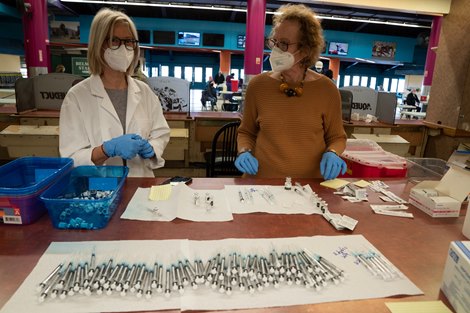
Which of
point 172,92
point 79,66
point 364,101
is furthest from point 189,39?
point 364,101

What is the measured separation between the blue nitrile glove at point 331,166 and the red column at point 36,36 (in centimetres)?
700

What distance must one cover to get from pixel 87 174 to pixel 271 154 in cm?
99

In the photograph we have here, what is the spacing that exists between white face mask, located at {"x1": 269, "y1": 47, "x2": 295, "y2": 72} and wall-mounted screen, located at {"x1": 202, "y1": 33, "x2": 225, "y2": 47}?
11.5 m

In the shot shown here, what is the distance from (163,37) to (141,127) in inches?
464

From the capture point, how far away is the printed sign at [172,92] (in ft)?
14.5

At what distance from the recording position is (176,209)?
132 cm

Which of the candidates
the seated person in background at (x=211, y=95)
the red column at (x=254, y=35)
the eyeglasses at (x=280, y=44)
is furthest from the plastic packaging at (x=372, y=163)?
the seated person in background at (x=211, y=95)

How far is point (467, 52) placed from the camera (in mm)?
4125

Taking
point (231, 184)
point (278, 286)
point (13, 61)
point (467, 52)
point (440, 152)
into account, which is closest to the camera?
point (278, 286)

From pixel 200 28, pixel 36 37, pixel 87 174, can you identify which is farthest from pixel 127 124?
pixel 200 28

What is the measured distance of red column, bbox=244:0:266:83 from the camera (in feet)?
23.3

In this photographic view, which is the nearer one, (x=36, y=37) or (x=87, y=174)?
(x=87, y=174)

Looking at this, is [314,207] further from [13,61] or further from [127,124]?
[13,61]

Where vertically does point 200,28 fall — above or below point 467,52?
above
